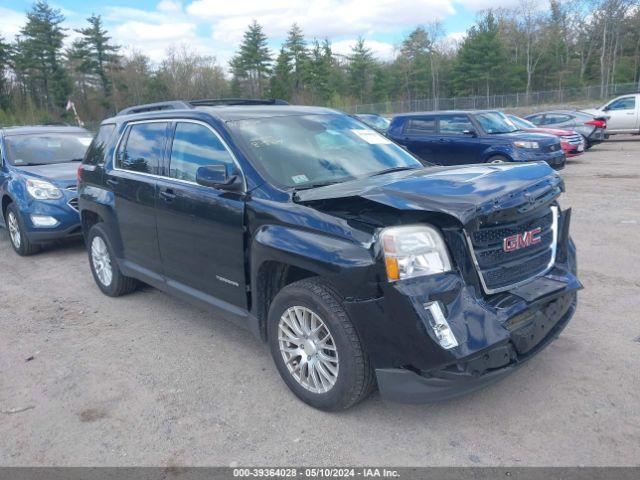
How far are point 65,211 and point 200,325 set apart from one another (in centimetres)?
376

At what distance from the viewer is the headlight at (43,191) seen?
7645 mm

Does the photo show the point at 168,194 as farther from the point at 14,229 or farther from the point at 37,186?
the point at 14,229

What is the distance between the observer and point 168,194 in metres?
4.50

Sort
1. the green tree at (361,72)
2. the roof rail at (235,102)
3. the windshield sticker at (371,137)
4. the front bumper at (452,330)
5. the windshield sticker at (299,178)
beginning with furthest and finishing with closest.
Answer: the green tree at (361,72) → the roof rail at (235,102) → the windshield sticker at (371,137) → the windshield sticker at (299,178) → the front bumper at (452,330)

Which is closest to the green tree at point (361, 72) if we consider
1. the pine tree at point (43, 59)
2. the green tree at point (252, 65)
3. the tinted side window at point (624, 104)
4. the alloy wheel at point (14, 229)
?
the green tree at point (252, 65)

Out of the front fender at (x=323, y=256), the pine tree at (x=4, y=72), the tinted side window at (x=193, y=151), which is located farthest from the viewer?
the pine tree at (x=4, y=72)

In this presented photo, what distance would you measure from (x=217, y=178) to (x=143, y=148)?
1618 mm

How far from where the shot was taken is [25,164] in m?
8.42

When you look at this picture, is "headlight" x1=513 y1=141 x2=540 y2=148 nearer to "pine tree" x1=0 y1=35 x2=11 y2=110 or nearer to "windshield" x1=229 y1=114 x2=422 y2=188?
"windshield" x1=229 y1=114 x2=422 y2=188

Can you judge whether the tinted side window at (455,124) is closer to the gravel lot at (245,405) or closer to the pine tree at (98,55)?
the gravel lot at (245,405)

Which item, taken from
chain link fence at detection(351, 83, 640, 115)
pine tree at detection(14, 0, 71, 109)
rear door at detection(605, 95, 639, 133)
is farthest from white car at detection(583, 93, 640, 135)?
pine tree at detection(14, 0, 71, 109)

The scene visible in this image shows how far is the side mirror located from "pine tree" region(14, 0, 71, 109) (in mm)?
65782

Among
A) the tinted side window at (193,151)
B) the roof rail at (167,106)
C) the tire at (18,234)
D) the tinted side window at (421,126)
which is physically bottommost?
the tire at (18,234)

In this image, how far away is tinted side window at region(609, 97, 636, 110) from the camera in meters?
21.3
